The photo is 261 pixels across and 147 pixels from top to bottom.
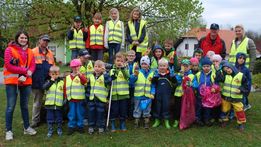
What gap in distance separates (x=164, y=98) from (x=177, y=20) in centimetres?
887

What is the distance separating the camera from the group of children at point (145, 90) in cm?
768

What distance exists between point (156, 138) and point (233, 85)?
2.18 m

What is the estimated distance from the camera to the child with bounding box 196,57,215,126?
315 inches

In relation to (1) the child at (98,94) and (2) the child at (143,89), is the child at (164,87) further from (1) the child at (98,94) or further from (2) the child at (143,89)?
(1) the child at (98,94)

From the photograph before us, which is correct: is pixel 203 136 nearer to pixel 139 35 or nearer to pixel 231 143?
pixel 231 143

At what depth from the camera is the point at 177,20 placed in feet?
53.2

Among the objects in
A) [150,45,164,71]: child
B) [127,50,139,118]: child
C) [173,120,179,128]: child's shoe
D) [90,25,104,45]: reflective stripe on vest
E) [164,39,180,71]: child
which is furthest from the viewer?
[90,25,104,45]: reflective stripe on vest

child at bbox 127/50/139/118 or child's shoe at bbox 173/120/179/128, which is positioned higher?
child at bbox 127/50/139/118

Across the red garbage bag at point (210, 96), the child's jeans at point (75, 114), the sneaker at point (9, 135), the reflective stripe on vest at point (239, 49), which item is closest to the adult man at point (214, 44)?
the reflective stripe on vest at point (239, 49)

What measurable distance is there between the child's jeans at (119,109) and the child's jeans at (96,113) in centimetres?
31

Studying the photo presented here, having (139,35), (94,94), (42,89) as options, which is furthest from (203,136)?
(42,89)

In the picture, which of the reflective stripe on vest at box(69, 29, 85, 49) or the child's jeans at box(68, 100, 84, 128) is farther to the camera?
the reflective stripe on vest at box(69, 29, 85, 49)

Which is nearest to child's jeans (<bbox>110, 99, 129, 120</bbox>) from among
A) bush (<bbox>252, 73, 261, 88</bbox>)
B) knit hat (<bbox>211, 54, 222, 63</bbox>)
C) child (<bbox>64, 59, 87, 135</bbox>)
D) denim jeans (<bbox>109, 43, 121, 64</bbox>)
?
child (<bbox>64, 59, 87, 135</bbox>)

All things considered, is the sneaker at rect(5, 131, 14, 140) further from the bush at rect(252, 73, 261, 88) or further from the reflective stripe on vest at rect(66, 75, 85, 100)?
the bush at rect(252, 73, 261, 88)
